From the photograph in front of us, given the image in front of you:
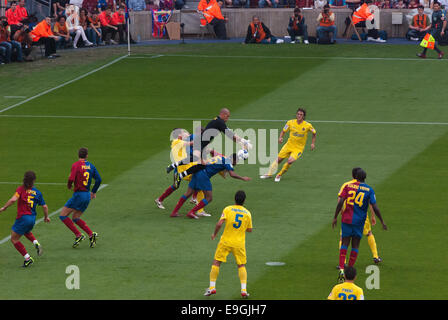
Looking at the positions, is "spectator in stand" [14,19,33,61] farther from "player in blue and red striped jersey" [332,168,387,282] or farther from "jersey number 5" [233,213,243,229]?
"jersey number 5" [233,213,243,229]

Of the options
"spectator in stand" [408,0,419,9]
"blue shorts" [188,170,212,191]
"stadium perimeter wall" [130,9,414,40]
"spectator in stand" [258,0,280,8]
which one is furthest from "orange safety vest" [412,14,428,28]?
"blue shorts" [188,170,212,191]

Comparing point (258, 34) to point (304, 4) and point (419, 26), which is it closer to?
point (304, 4)

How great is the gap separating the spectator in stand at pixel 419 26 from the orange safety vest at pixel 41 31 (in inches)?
768

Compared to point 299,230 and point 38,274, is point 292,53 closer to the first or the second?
point 299,230

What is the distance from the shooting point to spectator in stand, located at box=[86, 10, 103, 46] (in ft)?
157

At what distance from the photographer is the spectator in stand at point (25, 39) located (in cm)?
4266

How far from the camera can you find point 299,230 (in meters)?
20.4

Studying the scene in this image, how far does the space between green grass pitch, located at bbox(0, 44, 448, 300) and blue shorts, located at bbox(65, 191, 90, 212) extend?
0.92m

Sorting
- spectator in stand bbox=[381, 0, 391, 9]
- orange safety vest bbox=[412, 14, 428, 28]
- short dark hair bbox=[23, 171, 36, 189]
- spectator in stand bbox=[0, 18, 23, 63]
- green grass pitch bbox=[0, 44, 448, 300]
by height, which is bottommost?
green grass pitch bbox=[0, 44, 448, 300]

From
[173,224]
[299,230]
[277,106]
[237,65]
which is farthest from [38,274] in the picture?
[237,65]

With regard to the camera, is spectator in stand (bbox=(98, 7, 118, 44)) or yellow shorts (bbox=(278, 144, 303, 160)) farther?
spectator in stand (bbox=(98, 7, 118, 44))

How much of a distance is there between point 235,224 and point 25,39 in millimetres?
30187

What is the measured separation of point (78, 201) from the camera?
18984 mm

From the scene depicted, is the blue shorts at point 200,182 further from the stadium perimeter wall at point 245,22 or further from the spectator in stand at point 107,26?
the stadium perimeter wall at point 245,22
